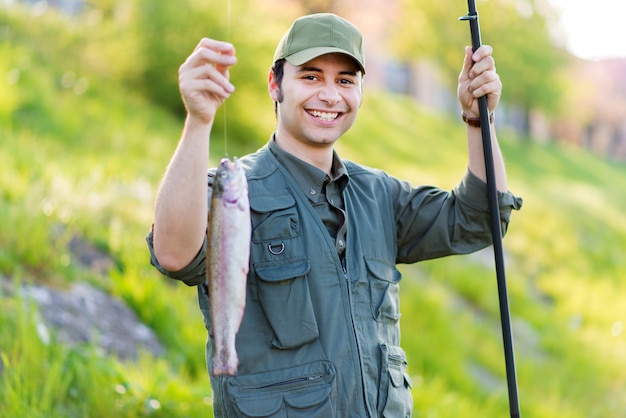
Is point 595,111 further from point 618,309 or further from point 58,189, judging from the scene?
point 58,189

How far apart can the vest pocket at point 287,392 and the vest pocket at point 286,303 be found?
96mm

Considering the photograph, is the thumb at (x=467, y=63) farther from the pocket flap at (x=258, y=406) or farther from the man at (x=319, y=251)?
the pocket flap at (x=258, y=406)

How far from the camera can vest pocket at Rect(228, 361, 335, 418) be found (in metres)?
2.62

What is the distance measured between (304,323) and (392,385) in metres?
0.42

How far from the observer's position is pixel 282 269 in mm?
2699

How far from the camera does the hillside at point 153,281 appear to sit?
432 cm

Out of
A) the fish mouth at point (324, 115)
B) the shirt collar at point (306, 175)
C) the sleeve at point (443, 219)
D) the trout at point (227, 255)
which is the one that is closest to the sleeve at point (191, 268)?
the trout at point (227, 255)

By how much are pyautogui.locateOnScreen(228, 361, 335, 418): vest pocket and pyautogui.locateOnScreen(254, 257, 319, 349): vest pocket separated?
96 millimetres

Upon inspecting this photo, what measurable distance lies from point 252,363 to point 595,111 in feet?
177

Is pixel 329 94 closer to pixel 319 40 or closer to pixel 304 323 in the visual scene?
pixel 319 40

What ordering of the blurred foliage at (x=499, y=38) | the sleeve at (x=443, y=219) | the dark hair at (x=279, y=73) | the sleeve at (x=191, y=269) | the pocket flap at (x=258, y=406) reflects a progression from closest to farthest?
the sleeve at (x=191, y=269)
the pocket flap at (x=258, y=406)
the dark hair at (x=279, y=73)
the sleeve at (x=443, y=219)
the blurred foliage at (x=499, y=38)

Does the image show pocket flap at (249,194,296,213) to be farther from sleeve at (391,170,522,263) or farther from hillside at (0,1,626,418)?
hillside at (0,1,626,418)

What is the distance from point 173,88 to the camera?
1191 cm

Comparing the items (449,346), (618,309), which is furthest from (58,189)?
(618,309)
